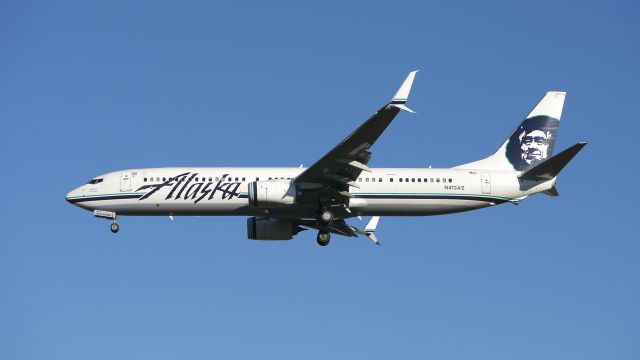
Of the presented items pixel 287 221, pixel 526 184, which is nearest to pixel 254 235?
pixel 287 221

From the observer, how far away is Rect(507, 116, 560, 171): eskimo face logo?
57.2m

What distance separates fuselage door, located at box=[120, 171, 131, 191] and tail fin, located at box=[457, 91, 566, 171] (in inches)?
691

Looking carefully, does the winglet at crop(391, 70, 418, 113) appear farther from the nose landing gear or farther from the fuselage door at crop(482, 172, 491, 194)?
the nose landing gear

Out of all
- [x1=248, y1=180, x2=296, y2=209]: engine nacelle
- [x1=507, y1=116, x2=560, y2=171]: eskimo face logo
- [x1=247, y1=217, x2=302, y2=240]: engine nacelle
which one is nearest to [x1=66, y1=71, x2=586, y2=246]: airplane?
[x1=248, y1=180, x2=296, y2=209]: engine nacelle

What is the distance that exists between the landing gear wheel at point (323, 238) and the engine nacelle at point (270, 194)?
3.49 meters

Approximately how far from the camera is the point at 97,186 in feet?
181

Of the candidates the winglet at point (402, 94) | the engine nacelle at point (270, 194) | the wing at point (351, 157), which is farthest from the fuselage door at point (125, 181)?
the winglet at point (402, 94)

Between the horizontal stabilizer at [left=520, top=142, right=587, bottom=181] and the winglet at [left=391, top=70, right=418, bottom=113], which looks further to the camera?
the horizontal stabilizer at [left=520, top=142, right=587, bottom=181]

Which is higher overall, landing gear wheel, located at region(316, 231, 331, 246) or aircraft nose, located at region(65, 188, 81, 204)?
aircraft nose, located at region(65, 188, 81, 204)

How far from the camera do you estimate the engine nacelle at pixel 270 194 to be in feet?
169

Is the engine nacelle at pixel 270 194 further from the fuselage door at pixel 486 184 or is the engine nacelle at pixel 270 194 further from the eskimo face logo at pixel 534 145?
the eskimo face logo at pixel 534 145

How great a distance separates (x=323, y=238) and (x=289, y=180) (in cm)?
385

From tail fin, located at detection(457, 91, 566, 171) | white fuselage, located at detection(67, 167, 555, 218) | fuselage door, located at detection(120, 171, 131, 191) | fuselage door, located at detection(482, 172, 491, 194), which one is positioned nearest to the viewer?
white fuselage, located at detection(67, 167, 555, 218)

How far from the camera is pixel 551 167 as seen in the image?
52844mm
